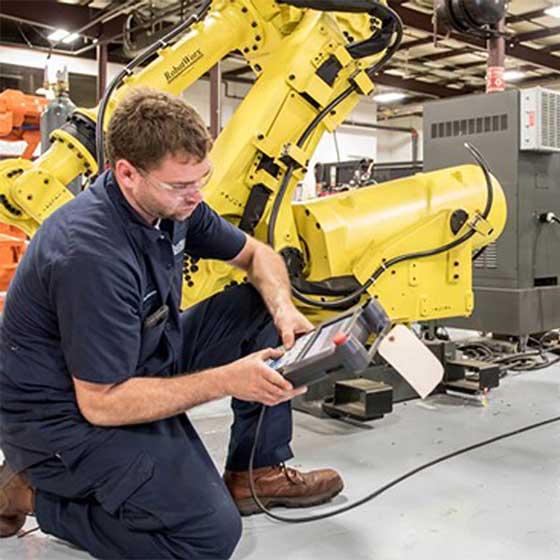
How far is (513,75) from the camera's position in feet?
37.3

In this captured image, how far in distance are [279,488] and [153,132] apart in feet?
3.53

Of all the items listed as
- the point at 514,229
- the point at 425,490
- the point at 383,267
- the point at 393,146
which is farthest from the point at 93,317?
the point at 393,146

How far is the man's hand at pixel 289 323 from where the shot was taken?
1615mm

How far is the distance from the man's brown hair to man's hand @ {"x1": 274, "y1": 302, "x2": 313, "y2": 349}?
48 cm

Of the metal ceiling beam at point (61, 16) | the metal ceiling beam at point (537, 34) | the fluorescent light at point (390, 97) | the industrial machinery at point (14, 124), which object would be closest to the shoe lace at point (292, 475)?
the industrial machinery at point (14, 124)

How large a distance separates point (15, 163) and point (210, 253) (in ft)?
3.07

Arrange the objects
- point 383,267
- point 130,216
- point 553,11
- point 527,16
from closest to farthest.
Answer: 1. point 130,216
2. point 383,267
3. point 553,11
4. point 527,16

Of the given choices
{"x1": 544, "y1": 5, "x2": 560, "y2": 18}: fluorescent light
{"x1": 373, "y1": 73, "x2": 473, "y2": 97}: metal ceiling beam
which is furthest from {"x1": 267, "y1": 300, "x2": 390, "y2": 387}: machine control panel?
{"x1": 373, "y1": 73, "x2": 473, "y2": 97}: metal ceiling beam

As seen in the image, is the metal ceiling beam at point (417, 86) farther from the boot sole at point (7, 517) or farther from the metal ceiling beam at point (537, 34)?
the boot sole at point (7, 517)

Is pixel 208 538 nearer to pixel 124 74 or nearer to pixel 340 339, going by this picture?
pixel 340 339

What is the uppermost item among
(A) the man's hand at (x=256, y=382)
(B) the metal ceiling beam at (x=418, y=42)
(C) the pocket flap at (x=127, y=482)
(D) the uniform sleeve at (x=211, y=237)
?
(B) the metal ceiling beam at (x=418, y=42)

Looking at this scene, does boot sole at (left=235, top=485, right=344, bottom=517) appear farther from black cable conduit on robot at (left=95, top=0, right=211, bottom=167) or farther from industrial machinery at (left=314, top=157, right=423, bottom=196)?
industrial machinery at (left=314, top=157, right=423, bottom=196)

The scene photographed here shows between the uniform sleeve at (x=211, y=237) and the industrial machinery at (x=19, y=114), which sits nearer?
the uniform sleeve at (x=211, y=237)

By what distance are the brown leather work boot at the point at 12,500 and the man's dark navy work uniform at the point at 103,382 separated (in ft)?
0.36
